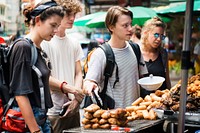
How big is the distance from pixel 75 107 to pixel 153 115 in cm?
112

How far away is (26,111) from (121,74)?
4.86 feet

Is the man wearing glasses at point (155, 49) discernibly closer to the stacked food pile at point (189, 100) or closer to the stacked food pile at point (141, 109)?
the stacked food pile at point (141, 109)

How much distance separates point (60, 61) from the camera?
545 cm

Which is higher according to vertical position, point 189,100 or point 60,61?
point 60,61

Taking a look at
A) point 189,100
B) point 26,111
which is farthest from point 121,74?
point 26,111

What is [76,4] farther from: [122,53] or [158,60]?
[158,60]

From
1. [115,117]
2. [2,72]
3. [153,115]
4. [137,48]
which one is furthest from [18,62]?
[137,48]

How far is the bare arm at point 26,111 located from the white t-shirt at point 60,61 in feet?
4.42

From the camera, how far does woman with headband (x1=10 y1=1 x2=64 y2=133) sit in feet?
13.2

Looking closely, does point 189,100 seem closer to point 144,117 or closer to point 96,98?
point 144,117

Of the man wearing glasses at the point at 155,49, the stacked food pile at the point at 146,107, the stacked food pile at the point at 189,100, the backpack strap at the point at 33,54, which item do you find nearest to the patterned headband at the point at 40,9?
the backpack strap at the point at 33,54

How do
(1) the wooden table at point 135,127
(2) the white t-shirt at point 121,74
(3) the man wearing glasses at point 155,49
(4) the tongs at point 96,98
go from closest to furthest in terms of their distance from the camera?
(1) the wooden table at point 135,127, (4) the tongs at point 96,98, (2) the white t-shirt at point 121,74, (3) the man wearing glasses at point 155,49

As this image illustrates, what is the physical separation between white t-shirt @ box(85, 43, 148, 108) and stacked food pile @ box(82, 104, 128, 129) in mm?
884

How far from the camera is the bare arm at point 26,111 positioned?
13.3 feet
